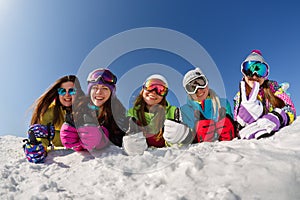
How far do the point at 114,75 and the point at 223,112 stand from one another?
2079 mm

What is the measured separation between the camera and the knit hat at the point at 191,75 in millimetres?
4066

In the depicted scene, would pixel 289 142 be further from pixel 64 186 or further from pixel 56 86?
pixel 56 86

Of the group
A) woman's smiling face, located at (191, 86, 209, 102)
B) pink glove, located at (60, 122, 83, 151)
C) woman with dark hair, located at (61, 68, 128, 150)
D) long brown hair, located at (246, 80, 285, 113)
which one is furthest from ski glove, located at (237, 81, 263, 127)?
pink glove, located at (60, 122, 83, 151)

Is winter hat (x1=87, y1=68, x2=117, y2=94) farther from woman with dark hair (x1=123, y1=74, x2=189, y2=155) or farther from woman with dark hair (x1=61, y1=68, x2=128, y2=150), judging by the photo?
woman with dark hair (x1=123, y1=74, x2=189, y2=155)

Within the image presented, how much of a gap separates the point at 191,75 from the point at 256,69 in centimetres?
117

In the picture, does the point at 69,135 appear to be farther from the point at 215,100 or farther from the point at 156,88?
the point at 215,100

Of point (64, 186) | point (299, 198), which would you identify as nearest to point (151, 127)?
point (64, 186)

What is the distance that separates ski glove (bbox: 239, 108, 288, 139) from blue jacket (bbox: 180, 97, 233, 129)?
3.45 feet

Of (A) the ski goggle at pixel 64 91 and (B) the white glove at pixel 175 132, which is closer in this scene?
(B) the white glove at pixel 175 132

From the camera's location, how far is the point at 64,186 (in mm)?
1749

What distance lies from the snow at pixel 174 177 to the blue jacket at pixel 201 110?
1852 millimetres

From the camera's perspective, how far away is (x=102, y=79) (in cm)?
373

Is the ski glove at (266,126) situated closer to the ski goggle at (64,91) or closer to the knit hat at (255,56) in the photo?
the knit hat at (255,56)

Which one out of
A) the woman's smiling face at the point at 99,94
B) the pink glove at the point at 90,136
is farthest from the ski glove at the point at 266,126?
the woman's smiling face at the point at 99,94
